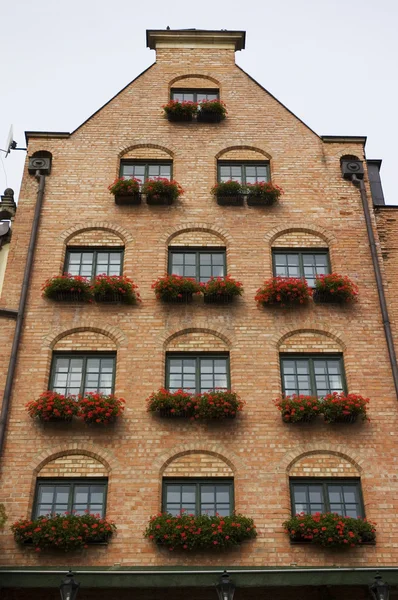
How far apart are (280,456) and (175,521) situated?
9.29 feet

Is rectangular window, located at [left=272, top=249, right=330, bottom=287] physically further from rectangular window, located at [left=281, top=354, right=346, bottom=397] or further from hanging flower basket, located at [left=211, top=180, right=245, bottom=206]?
rectangular window, located at [left=281, top=354, right=346, bottom=397]

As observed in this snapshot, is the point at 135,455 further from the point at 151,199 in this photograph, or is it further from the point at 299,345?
the point at 151,199

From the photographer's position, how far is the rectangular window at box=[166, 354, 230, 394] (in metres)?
18.3

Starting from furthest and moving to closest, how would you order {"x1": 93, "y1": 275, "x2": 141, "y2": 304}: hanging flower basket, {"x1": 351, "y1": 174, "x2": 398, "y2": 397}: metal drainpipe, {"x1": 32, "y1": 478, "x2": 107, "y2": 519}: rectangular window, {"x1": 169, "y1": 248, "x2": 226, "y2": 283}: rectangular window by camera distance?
1. {"x1": 169, "y1": 248, "x2": 226, "y2": 283}: rectangular window
2. {"x1": 93, "y1": 275, "x2": 141, "y2": 304}: hanging flower basket
3. {"x1": 351, "y1": 174, "x2": 398, "y2": 397}: metal drainpipe
4. {"x1": 32, "y1": 478, "x2": 107, "y2": 519}: rectangular window

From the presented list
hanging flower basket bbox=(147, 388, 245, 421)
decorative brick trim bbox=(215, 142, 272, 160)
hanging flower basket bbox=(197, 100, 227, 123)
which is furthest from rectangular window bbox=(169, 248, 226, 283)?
hanging flower basket bbox=(197, 100, 227, 123)

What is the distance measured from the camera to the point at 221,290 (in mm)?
19391

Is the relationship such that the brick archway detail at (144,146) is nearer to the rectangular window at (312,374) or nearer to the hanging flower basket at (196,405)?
the rectangular window at (312,374)

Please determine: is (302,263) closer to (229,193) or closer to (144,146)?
(229,193)

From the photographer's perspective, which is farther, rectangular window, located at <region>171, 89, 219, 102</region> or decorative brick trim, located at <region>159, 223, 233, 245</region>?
rectangular window, located at <region>171, 89, 219, 102</region>

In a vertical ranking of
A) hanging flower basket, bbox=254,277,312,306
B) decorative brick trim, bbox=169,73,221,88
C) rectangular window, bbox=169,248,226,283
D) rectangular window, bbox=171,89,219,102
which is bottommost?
hanging flower basket, bbox=254,277,312,306

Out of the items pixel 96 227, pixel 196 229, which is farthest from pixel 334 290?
pixel 96 227

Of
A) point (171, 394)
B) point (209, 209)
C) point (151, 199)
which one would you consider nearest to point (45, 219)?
point (151, 199)

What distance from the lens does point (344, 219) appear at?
2158 cm

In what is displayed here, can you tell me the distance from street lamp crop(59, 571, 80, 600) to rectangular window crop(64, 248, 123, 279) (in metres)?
8.73
